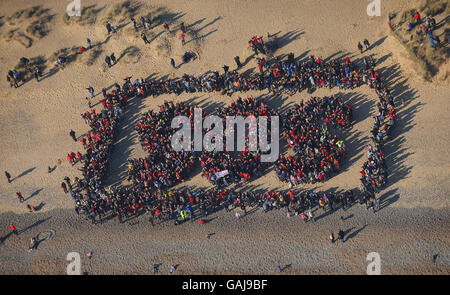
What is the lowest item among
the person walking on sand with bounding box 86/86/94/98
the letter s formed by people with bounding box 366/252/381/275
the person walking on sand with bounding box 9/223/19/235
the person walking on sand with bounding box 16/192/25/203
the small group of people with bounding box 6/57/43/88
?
the letter s formed by people with bounding box 366/252/381/275

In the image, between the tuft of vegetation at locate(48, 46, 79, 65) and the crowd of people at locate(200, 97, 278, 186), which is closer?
the crowd of people at locate(200, 97, 278, 186)

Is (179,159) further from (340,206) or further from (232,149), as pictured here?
(340,206)

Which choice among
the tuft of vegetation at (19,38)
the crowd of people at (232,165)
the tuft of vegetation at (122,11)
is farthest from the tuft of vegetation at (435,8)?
the tuft of vegetation at (19,38)

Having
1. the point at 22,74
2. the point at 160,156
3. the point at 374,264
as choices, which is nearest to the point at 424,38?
the point at 374,264

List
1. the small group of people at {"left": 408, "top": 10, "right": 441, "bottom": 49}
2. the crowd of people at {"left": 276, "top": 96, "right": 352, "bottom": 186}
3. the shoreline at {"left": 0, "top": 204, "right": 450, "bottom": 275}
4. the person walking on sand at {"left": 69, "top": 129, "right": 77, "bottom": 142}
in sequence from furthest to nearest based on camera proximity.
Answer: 1. the person walking on sand at {"left": 69, "top": 129, "right": 77, "bottom": 142}
2. the small group of people at {"left": 408, "top": 10, "right": 441, "bottom": 49}
3. the crowd of people at {"left": 276, "top": 96, "right": 352, "bottom": 186}
4. the shoreline at {"left": 0, "top": 204, "right": 450, "bottom": 275}

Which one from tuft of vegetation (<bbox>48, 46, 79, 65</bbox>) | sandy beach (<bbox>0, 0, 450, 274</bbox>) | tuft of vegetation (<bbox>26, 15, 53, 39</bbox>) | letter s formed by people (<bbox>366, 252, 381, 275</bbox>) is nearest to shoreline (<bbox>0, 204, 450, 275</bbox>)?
sandy beach (<bbox>0, 0, 450, 274</bbox>)

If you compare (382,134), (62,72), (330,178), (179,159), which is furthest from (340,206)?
(62,72)

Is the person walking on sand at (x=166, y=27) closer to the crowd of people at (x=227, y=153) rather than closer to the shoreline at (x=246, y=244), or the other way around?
the crowd of people at (x=227, y=153)

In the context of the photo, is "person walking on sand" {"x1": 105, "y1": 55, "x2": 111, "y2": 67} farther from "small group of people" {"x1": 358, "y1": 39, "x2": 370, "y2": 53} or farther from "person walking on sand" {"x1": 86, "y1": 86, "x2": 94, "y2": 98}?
"small group of people" {"x1": 358, "y1": 39, "x2": 370, "y2": 53}
